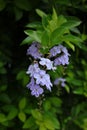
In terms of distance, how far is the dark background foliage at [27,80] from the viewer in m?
2.12

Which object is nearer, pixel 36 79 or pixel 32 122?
pixel 36 79

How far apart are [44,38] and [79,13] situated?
819 mm

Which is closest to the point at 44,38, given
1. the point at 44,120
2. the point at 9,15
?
the point at 44,120

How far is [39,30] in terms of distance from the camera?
67.6 inches

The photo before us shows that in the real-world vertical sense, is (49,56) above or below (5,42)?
above

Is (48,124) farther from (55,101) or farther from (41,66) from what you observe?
(41,66)

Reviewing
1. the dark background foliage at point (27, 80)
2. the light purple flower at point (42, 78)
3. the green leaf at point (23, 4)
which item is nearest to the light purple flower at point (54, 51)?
the light purple flower at point (42, 78)

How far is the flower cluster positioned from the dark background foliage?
15.5 inches

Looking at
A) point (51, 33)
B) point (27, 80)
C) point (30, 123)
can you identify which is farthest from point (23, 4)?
point (30, 123)

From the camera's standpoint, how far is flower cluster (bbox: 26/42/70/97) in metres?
1.56

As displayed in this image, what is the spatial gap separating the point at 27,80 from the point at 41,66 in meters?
0.48

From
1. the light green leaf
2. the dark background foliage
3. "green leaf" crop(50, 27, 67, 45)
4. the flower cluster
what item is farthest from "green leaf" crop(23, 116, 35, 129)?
"green leaf" crop(50, 27, 67, 45)

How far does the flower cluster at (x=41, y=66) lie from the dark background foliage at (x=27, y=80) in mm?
393

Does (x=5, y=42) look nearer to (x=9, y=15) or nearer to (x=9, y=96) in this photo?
(x=9, y=15)
